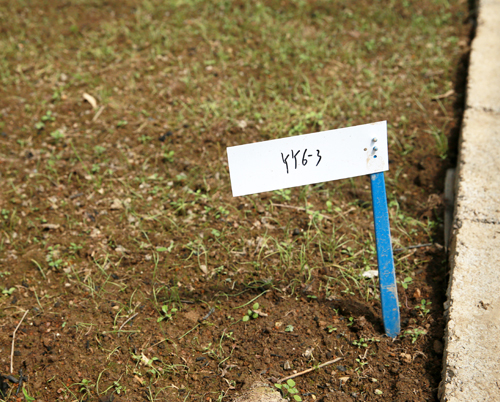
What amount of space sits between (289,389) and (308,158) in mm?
967

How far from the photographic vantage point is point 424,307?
2.23 metres

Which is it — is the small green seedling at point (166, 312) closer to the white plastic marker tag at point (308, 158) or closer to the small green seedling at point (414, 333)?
the white plastic marker tag at point (308, 158)

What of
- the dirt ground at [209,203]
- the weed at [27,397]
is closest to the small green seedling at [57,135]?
the dirt ground at [209,203]

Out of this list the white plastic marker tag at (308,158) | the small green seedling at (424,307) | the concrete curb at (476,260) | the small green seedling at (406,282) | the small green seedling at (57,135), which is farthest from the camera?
the small green seedling at (57,135)

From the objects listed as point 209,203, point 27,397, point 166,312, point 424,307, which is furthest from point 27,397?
point 424,307

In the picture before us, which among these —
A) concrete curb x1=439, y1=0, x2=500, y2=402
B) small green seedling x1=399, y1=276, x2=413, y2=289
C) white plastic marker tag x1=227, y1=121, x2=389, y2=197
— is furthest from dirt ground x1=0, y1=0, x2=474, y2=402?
white plastic marker tag x1=227, y1=121, x2=389, y2=197

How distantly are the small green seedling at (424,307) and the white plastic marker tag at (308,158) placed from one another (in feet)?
2.68

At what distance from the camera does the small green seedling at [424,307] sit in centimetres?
220

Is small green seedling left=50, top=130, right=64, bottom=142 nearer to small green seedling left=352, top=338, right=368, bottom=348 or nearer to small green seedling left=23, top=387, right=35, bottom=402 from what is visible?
small green seedling left=23, top=387, right=35, bottom=402

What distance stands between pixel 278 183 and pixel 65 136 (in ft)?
6.92

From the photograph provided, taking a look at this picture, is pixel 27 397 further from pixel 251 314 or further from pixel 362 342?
pixel 362 342

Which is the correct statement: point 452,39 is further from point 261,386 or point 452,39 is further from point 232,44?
point 261,386

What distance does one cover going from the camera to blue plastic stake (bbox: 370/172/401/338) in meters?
1.85

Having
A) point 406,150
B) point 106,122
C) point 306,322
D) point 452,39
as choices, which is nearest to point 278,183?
point 306,322
